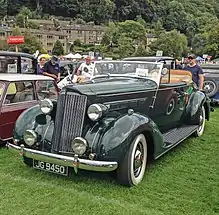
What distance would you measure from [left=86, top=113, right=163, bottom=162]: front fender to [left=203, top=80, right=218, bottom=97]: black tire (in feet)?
23.5

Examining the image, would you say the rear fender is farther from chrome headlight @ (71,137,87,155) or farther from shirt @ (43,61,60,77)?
shirt @ (43,61,60,77)

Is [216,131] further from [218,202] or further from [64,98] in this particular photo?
[64,98]

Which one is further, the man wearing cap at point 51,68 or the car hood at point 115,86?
the man wearing cap at point 51,68

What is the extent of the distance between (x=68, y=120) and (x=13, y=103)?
2.25 metres

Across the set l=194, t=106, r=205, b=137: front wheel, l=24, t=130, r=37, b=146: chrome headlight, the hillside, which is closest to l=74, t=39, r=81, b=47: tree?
the hillside

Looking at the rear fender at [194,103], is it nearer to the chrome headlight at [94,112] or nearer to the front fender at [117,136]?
the front fender at [117,136]

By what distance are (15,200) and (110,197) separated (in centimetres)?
114

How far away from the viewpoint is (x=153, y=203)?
3.86 metres

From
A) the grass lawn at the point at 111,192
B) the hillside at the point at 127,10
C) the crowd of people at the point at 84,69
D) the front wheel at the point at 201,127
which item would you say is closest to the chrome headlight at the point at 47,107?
the grass lawn at the point at 111,192

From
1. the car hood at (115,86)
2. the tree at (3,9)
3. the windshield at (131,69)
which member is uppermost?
the tree at (3,9)

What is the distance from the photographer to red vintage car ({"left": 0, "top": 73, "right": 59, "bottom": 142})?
19.1 ft

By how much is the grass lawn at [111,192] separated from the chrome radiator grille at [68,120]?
1.83 ft

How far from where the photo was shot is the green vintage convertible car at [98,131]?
4.01 meters

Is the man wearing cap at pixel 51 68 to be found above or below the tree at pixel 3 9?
below
